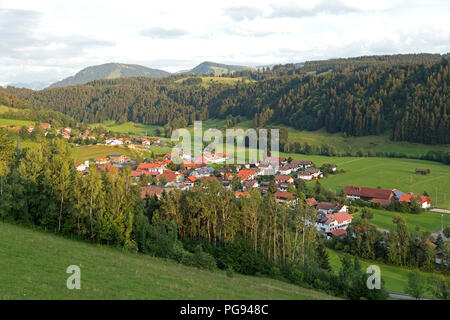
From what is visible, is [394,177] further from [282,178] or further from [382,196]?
[282,178]

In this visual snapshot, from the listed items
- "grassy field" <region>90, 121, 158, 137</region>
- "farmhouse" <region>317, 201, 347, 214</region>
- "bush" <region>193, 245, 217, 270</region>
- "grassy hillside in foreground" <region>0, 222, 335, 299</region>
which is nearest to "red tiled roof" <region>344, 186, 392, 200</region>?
"farmhouse" <region>317, 201, 347, 214</region>

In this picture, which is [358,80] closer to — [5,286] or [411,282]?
[411,282]

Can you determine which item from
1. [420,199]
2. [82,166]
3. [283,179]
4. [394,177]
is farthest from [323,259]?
[82,166]

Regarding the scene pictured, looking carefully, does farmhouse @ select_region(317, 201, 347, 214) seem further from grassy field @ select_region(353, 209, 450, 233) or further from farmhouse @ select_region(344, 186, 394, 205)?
farmhouse @ select_region(344, 186, 394, 205)

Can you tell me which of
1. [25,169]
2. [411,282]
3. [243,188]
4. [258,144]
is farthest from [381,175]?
[25,169]

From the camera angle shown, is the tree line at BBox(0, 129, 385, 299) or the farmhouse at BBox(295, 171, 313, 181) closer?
the tree line at BBox(0, 129, 385, 299)

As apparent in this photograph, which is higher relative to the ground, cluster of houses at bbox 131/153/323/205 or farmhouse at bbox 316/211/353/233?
cluster of houses at bbox 131/153/323/205
